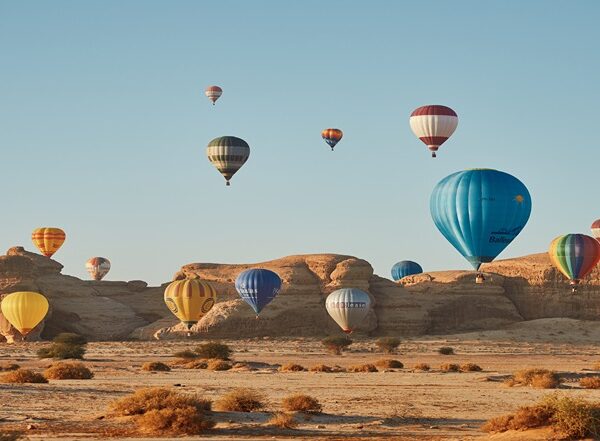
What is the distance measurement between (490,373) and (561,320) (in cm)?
4686

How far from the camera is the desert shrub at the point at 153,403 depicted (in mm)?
24719

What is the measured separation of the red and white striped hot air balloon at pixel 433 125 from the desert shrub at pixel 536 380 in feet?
66.0

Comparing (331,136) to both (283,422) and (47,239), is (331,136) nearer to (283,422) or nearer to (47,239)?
(47,239)

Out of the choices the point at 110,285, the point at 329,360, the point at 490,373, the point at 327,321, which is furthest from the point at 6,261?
the point at 490,373

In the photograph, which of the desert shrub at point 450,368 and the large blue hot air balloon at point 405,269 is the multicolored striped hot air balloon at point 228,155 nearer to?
the desert shrub at point 450,368

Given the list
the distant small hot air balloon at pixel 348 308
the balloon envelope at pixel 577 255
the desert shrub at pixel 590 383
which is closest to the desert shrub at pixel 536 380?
the desert shrub at pixel 590 383

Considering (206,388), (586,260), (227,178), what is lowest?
(206,388)


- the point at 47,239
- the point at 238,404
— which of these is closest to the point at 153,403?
the point at 238,404

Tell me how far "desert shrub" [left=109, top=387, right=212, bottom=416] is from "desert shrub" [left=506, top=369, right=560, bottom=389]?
16.1 m

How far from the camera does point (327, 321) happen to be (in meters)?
88.7

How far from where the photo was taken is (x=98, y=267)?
116 m

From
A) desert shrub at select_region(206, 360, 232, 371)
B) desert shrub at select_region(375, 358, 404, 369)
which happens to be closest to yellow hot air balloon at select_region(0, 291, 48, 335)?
desert shrub at select_region(206, 360, 232, 371)

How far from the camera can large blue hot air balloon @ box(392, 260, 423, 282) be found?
114 m

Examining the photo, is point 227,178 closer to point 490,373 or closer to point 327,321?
point 327,321
